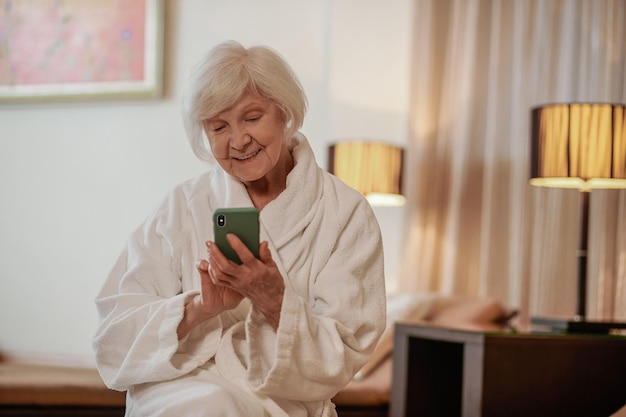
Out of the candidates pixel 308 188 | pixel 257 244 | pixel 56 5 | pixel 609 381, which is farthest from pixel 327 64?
pixel 257 244

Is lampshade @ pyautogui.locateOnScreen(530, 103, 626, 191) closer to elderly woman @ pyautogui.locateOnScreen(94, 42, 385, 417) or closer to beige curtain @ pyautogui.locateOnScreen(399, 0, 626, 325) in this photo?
beige curtain @ pyautogui.locateOnScreen(399, 0, 626, 325)

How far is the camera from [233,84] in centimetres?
202

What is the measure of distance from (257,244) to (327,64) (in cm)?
305

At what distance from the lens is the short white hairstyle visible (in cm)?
202

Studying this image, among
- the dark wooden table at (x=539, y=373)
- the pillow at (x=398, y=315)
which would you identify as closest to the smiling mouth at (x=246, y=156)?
the dark wooden table at (x=539, y=373)

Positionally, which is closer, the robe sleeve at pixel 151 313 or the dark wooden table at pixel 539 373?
the robe sleeve at pixel 151 313

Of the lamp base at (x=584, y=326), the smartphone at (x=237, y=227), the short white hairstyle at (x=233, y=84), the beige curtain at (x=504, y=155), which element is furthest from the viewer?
the beige curtain at (x=504, y=155)

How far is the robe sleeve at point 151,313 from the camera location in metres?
1.98

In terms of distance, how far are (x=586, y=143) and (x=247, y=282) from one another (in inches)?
73.3

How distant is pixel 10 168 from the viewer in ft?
17.4

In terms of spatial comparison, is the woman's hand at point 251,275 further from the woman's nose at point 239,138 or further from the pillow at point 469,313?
the pillow at point 469,313

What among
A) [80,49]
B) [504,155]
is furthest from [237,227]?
[80,49]

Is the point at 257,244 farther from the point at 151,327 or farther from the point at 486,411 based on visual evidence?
the point at 486,411

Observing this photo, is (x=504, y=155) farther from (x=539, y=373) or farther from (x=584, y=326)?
(x=539, y=373)
